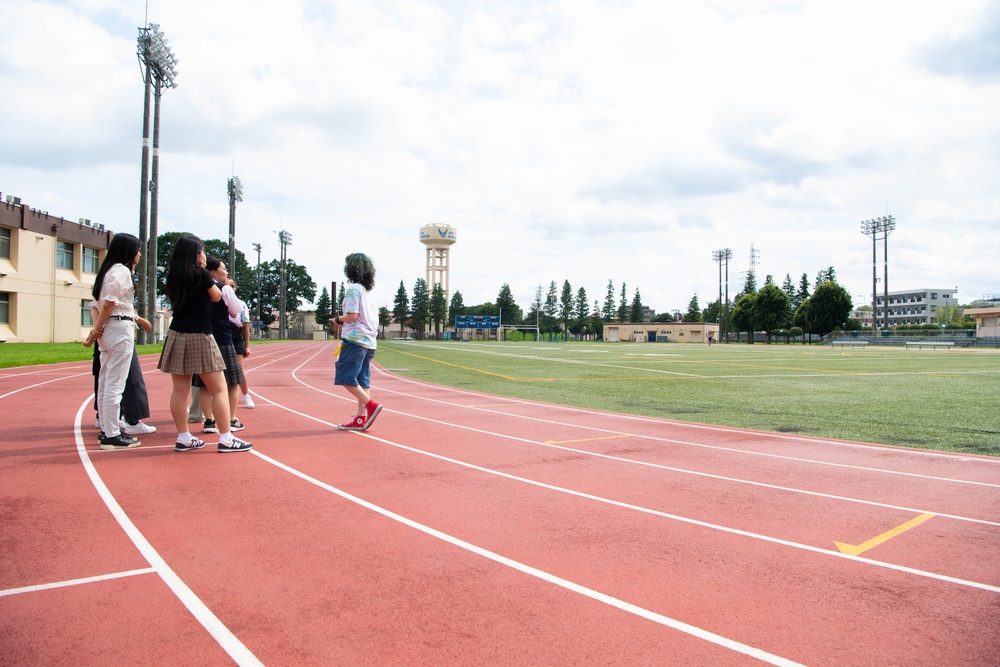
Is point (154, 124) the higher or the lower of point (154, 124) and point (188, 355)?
the higher

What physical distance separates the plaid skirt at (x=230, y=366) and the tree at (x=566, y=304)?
121439 millimetres

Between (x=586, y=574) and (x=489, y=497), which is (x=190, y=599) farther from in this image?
(x=489, y=497)

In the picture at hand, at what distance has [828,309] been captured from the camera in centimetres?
8519

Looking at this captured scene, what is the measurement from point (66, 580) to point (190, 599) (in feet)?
2.37

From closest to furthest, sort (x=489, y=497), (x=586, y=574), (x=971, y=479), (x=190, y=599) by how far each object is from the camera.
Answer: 1. (x=190, y=599)
2. (x=586, y=574)
3. (x=489, y=497)
4. (x=971, y=479)

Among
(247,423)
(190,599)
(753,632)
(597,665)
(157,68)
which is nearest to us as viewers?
(597,665)

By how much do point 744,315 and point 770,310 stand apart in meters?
5.33

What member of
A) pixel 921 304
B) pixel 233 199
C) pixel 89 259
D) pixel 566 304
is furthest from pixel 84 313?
pixel 921 304

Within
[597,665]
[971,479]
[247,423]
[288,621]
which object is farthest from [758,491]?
[247,423]

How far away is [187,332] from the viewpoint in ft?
18.6

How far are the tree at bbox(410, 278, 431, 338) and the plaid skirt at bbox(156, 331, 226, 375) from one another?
11643cm

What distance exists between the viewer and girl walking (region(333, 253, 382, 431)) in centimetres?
704

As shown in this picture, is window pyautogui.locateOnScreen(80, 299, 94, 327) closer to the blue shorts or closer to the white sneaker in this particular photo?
the white sneaker

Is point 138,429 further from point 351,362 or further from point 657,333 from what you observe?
point 657,333
